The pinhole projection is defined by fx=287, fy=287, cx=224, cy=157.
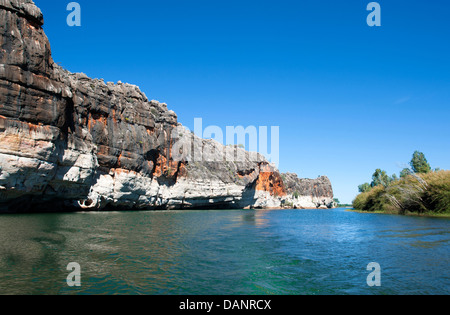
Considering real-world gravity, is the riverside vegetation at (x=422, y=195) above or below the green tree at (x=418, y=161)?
below

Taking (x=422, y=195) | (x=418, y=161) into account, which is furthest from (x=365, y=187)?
(x=422, y=195)

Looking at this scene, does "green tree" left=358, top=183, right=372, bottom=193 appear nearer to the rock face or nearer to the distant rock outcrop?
the distant rock outcrop

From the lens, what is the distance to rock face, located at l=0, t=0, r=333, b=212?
30.9m

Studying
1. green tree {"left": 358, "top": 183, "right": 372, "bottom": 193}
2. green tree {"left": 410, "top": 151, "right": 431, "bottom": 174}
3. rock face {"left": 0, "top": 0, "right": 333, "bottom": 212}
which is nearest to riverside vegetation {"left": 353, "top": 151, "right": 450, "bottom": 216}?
green tree {"left": 410, "top": 151, "right": 431, "bottom": 174}

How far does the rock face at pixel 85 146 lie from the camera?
30875 mm

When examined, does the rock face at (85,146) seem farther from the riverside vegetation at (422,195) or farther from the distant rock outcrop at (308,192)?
the distant rock outcrop at (308,192)

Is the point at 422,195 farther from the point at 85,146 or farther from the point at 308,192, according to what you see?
the point at 308,192

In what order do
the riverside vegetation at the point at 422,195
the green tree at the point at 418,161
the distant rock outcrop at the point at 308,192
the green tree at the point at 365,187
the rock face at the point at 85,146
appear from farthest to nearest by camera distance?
the distant rock outcrop at the point at 308,192, the green tree at the point at 365,187, the green tree at the point at 418,161, the riverside vegetation at the point at 422,195, the rock face at the point at 85,146

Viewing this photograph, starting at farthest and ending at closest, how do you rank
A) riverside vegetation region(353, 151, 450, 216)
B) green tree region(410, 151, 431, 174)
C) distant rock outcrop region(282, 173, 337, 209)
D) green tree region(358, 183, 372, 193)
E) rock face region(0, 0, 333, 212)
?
1. distant rock outcrop region(282, 173, 337, 209)
2. green tree region(358, 183, 372, 193)
3. green tree region(410, 151, 431, 174)
4. riverside vegetation region(353, 151, 450, 216)
5. rock face region(0, 0, 333, 212)

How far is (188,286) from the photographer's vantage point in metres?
9.15

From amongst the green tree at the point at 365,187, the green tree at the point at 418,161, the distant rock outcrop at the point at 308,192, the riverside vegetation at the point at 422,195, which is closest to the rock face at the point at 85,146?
the riverside vegetation at the point at 422,195
